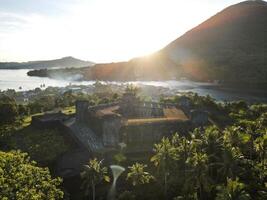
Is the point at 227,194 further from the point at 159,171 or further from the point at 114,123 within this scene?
the point at 114,123

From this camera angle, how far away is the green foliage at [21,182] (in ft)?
109

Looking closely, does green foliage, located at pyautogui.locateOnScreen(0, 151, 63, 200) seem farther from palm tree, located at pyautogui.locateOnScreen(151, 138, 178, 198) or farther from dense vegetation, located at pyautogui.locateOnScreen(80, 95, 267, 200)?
palm tree, located at pyautogui.locateOnScreen(151, 138, 178, 198)

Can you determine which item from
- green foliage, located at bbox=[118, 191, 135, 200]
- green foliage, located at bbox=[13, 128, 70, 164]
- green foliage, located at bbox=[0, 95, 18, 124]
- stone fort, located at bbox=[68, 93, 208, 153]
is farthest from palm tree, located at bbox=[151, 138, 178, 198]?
green foliage, located at bbox=[0, 95, 18, 124]

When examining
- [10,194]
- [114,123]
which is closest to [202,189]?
[114,123]

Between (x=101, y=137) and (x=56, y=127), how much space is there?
12.6 m

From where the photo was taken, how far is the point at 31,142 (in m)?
62.7

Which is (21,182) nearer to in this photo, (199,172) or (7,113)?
(199,172)

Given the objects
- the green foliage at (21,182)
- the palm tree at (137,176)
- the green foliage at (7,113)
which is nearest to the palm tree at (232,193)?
the palm tree at (137,176)

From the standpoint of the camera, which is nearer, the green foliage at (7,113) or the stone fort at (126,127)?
the stone fort at (126,127)

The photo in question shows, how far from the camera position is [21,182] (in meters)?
35.9

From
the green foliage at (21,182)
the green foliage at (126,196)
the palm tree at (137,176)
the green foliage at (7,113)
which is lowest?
the green foliage at (126,196)

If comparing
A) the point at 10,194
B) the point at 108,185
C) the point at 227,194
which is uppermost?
the point at 10,194

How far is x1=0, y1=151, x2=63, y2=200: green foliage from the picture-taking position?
33.2 m

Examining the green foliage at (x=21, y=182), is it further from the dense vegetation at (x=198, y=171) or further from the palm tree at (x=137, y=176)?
the dense vegetation at (x=198, y=171)
